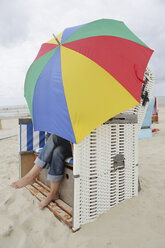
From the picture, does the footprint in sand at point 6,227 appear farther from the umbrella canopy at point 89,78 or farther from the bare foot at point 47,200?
the umbrella canopy at point 89,78

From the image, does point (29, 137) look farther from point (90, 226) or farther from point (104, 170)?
point (90, 226)

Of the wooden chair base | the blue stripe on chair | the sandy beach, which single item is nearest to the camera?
the sandy beach

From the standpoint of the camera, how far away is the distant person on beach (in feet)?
6.49

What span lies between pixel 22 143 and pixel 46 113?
54.9 inches

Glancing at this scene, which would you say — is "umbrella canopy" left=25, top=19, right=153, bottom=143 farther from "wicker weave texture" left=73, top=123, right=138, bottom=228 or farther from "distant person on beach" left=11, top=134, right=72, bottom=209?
"distant person on beach" left=11, top=134, right=72, bottom=209

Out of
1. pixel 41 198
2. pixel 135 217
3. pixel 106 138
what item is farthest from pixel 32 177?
pixel 135 217

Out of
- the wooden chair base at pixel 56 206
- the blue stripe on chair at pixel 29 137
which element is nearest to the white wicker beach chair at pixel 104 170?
the wooden chair base at pixel 56 206

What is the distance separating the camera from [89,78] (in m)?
1.39

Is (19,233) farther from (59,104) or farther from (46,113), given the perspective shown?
(59,104)

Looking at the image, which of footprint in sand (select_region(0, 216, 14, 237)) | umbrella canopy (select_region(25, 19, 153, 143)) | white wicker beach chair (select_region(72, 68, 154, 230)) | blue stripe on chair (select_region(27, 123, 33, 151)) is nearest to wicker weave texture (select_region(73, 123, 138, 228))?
white wicker beach chair (select_region(72, 68, 154, 230))

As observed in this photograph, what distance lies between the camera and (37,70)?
184 cm

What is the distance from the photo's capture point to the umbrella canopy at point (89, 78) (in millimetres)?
1361

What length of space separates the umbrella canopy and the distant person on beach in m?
0.45

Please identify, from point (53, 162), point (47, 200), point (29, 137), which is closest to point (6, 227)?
point (47, 200)
